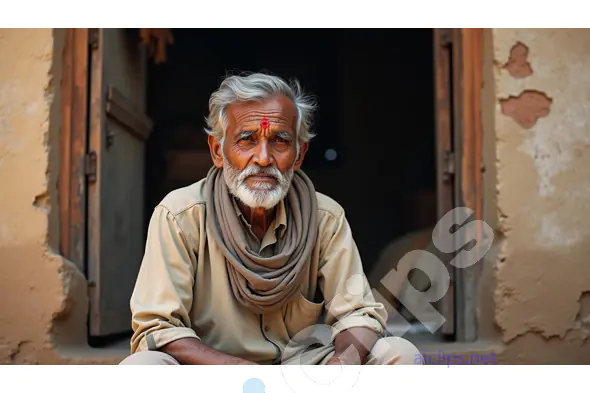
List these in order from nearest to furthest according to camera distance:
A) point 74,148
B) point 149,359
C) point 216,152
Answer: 1. point 149,359
2. point 216,152
3. point 74,148

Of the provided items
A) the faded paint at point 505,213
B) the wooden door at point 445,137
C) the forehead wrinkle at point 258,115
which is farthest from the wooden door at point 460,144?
the forehead wrinkle at point 258,115

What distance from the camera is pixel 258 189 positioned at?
8.05ft

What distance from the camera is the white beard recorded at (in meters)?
2.45

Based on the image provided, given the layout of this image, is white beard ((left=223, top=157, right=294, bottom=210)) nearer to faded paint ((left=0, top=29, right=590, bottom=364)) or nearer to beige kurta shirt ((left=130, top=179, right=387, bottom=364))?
beige kurta shirt ((left=130, top=179, right=387, bottom=364))

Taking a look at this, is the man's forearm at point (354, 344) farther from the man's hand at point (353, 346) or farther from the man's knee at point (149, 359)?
the man's knee at point (149, 359)

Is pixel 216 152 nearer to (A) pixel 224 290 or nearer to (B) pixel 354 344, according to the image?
(A) pixel 224 290

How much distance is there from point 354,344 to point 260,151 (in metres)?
0.76

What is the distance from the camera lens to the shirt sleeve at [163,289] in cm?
224

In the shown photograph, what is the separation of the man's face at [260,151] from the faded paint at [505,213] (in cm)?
131

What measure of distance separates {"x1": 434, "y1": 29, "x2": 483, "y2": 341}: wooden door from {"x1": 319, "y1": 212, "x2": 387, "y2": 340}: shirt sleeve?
1322 mm

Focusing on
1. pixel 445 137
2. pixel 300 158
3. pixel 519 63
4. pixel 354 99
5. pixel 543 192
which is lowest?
pixel 543 192

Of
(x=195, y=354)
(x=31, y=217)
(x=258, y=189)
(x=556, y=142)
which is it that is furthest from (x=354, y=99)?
(x=195, y=354)

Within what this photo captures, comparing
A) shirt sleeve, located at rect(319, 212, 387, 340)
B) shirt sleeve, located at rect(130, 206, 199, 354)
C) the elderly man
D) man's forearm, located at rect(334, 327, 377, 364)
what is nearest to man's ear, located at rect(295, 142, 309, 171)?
the elderly man
